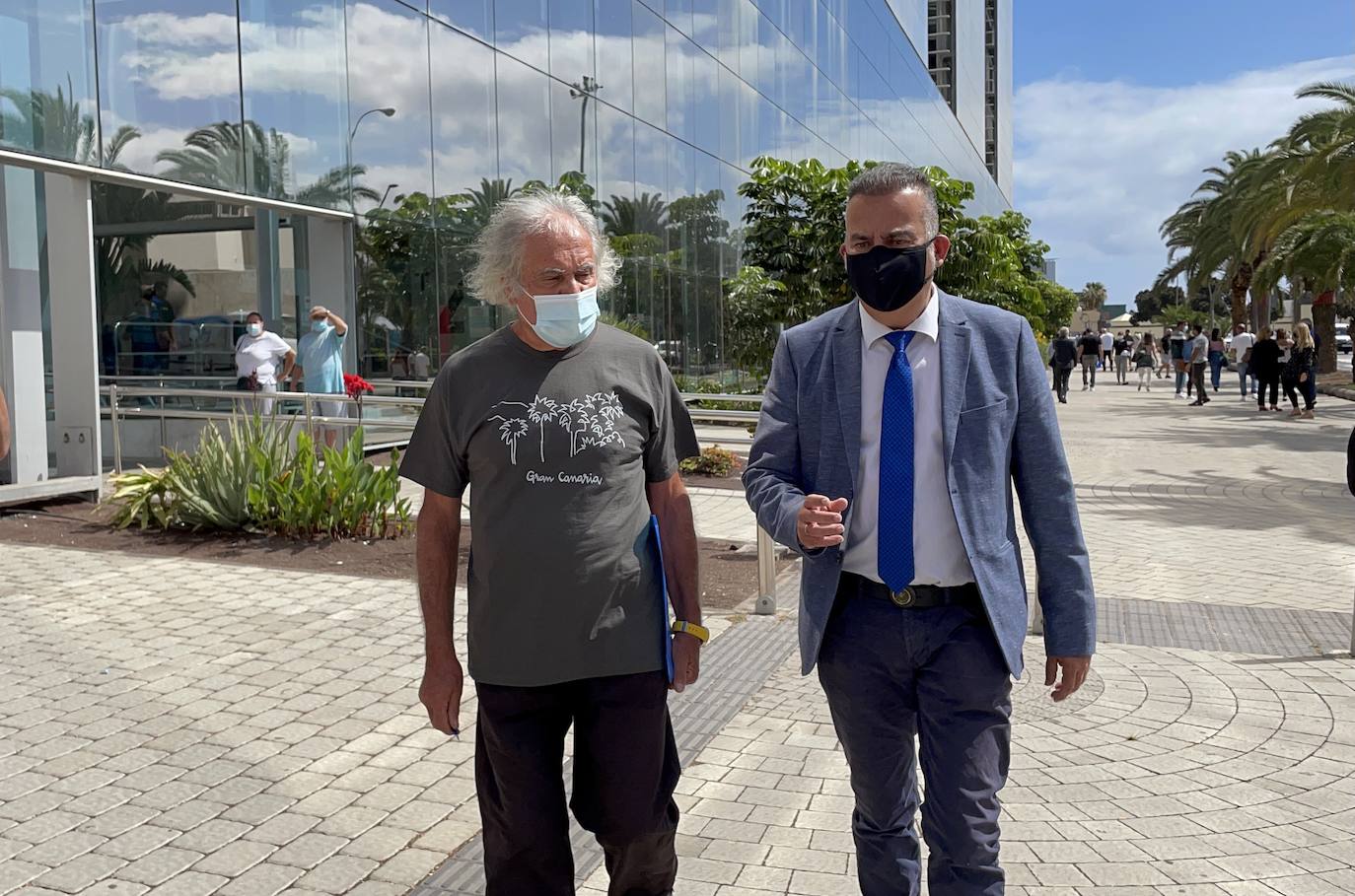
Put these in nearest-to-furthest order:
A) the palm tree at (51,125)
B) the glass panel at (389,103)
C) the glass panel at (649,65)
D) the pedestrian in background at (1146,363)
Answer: the palm tree at (51,125), the glass panel at (389,103), the glass panel at (649,65), the pedestrian in background at (1146,363)

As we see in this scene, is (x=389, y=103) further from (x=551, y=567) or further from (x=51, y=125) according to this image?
(x=551, y=567)

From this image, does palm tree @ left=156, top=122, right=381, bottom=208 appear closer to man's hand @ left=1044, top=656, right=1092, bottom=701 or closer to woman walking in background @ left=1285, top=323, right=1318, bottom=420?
man's hand @ left=1044, top=656, right=1092, bottom=701

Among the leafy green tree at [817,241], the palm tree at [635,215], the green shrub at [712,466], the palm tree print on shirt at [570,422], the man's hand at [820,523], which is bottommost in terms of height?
the green shrub at [712,466]

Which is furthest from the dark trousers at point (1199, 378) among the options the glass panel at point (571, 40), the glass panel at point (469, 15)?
the glass panel at point (469, 15)

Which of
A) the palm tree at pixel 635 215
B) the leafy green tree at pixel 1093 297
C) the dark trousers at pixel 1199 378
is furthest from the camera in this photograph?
the leafy green tree at pixel 1093 297

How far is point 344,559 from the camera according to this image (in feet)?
28.1

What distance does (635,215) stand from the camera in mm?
21406

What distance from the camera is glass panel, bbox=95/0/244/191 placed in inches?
435

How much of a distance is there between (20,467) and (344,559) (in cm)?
408

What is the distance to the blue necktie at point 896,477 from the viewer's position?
8.86ft

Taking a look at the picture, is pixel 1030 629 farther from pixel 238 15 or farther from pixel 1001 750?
pixel 238 15

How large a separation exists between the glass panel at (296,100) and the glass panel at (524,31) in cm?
277

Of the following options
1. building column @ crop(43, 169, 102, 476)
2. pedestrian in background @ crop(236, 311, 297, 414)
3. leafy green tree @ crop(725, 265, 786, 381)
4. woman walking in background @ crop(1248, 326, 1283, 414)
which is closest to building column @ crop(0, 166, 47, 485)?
building column @ crop(43, 169, 102, 476)

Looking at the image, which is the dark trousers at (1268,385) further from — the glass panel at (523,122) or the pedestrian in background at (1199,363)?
the glass panel at (523,122)
